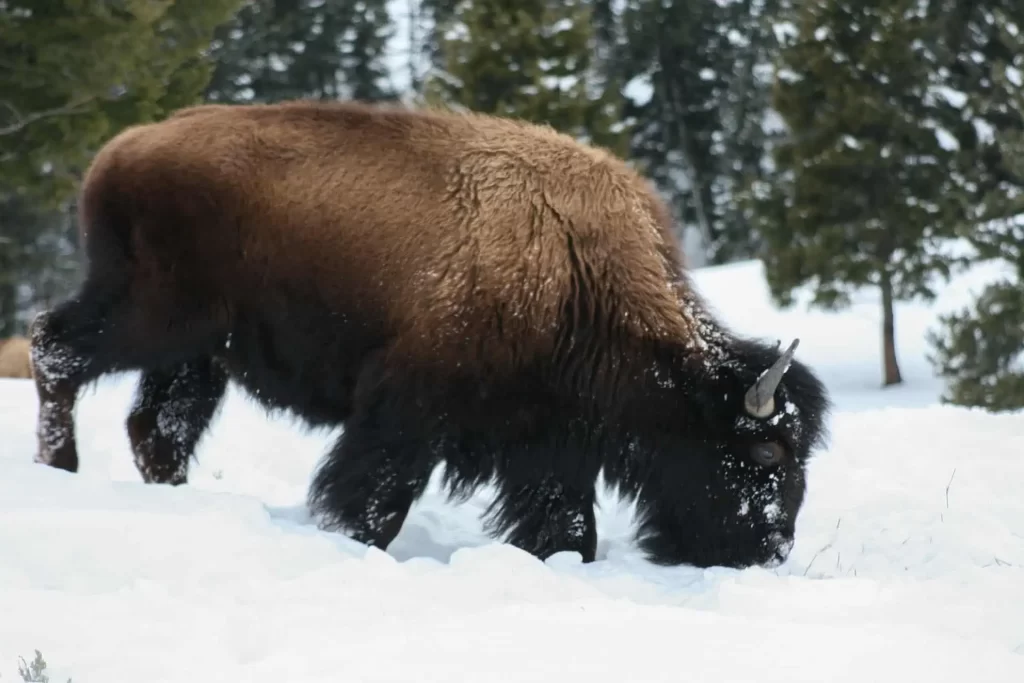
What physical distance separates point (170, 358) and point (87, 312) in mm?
465

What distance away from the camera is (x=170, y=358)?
17.9ft

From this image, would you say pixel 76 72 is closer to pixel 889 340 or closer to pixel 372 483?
pixel 372 483

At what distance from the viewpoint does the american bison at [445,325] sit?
4.95 meters

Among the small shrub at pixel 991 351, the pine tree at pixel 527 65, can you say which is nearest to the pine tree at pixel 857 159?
the pine tree at pixel 527 65

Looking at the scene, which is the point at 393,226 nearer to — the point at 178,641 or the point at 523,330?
the point at 523,330

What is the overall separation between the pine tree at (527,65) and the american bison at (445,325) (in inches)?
622

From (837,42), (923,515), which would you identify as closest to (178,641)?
(923,515)

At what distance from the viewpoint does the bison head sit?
503cm

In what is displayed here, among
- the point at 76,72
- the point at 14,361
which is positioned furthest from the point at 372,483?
the point at 14,361

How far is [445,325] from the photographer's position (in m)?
4.92

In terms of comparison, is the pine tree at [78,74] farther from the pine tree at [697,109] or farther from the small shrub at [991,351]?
the pine tree at [697,109]

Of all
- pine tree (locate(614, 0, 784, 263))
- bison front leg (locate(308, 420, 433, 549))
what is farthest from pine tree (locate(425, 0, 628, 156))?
bison front leg (locate(308, 420, 433, 549))

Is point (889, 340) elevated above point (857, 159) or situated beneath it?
situated beneath

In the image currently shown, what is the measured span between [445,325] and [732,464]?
1.46 metres
